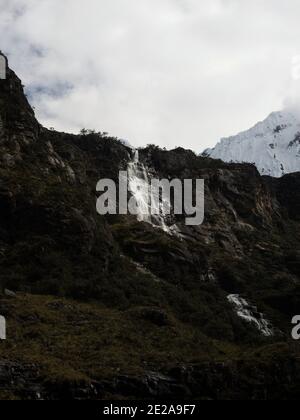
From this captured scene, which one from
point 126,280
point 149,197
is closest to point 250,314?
point 126,280

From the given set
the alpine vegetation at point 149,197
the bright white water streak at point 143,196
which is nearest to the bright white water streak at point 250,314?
the bright white water streak at point 143,196

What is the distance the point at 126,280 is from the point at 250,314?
56.8ft

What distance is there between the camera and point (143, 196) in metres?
117

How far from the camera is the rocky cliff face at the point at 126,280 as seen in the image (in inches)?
1876

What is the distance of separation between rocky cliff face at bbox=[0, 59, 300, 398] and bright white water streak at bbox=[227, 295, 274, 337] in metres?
0.76

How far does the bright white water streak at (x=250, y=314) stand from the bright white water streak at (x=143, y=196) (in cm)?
2234

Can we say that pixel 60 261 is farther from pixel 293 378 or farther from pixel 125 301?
pixel 293 378

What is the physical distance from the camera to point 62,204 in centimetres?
8062

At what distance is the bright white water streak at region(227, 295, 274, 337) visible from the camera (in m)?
80.6

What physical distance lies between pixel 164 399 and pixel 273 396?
9.17m

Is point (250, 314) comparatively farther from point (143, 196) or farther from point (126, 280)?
point (143, 196)

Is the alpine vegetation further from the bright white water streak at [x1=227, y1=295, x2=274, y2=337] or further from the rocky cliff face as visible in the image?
the bright white water streak at [x1=227, y1=295, x2=274, y2=337]

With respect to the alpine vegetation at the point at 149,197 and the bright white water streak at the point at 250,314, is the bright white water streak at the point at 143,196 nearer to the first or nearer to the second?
the alpine vegetation at the point at 149,197

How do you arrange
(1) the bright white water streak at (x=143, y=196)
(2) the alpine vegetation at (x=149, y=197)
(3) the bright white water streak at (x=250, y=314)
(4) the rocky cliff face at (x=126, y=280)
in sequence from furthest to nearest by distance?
(1) the bright white water streak at (x=143, y=196)
(2) the alpine vegetation at (x=149, y=197)
(3) the bright white water streak at (x=250, y=314)
(4) the rocky cliff face at (x=126, y=280)
